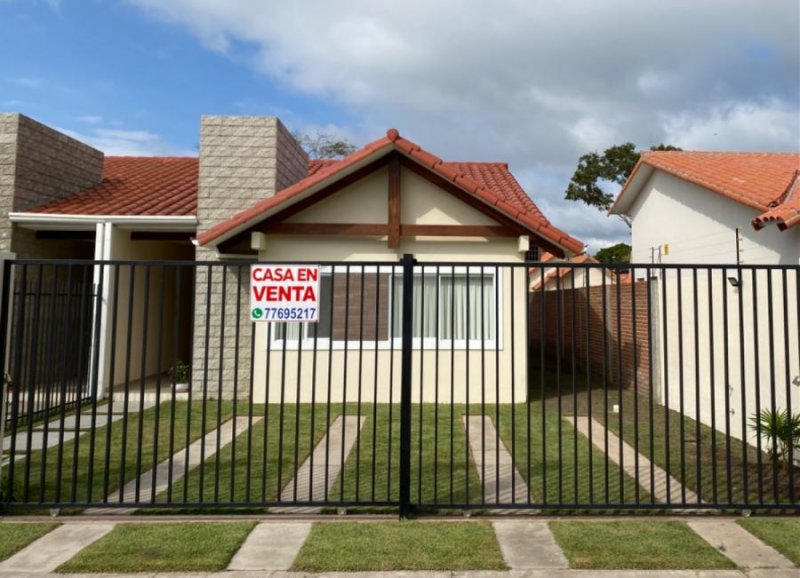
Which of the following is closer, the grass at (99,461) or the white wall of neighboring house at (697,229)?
the grass at (99,461)

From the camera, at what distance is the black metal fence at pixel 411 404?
4.16m

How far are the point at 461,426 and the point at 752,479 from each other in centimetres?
349

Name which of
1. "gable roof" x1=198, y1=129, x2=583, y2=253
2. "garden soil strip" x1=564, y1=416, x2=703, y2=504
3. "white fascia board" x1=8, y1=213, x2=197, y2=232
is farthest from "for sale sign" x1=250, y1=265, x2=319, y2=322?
"white fascia board" x1=8, y1=213, x2=197, y2=232

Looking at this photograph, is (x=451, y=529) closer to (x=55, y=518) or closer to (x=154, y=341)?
(x=55, y=518)

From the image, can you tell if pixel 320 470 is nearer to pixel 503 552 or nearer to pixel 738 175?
pixel 503 552

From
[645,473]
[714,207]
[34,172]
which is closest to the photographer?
[645,473]

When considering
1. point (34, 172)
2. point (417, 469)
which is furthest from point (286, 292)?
point (34, 172)

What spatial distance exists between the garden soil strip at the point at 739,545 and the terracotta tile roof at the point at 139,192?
9454 mm

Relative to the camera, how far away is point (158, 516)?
13.8 feet

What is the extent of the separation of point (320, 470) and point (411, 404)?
126cm

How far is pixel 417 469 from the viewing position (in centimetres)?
538

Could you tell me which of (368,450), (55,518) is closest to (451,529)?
(368,450)

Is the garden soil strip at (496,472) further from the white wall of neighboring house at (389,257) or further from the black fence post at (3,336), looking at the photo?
the black fence post at (3,336)

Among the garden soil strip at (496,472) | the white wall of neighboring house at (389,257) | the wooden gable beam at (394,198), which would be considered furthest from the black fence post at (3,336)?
the wooden gable beam at (394,198)
